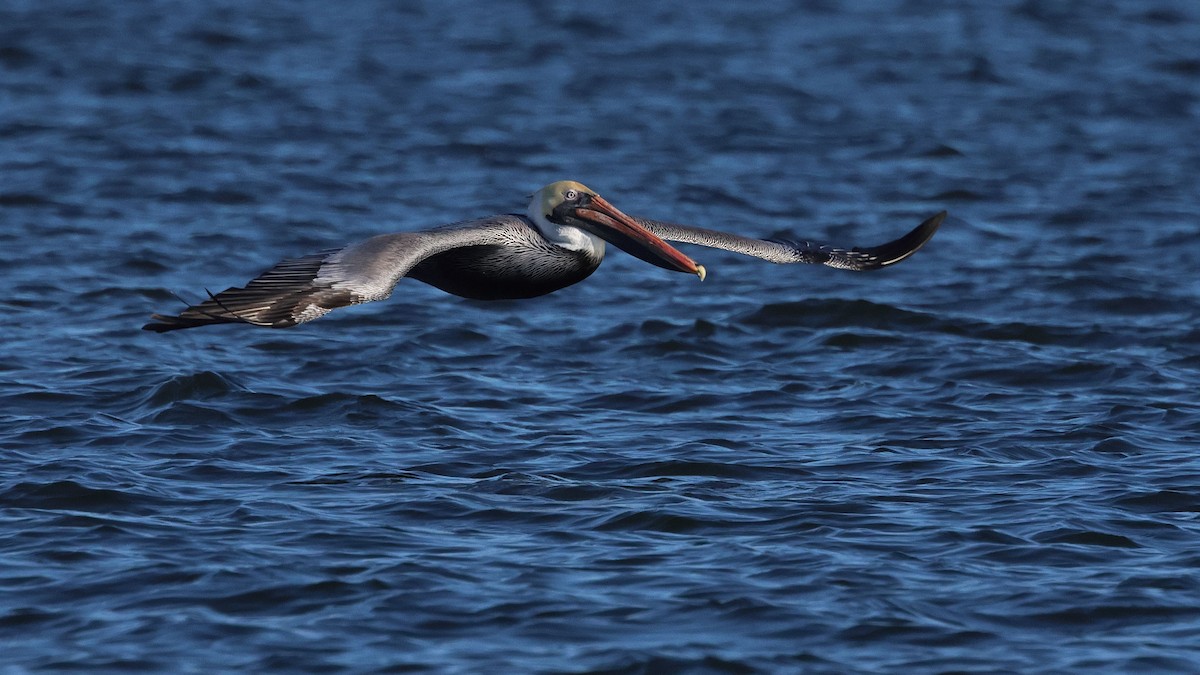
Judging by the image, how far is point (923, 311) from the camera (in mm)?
14852

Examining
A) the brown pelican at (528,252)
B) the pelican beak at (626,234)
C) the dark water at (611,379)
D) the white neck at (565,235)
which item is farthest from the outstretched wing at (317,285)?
the dark water at (611,379)

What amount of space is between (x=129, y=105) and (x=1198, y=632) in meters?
17.3

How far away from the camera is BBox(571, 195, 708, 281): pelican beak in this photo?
1041 centimetres

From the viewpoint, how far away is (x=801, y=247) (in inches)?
452

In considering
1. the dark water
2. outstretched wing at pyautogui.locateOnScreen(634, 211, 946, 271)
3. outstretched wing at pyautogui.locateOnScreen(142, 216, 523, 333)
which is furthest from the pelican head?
the dark water

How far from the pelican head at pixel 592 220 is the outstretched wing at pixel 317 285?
0.96m

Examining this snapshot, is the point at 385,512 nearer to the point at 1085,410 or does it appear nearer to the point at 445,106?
the point at 1085,410

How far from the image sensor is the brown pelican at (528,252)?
9.00 m

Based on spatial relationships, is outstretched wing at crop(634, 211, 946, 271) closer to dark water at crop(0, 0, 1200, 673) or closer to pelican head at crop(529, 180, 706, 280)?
pelican head at crop(529, 180, 706, 280)

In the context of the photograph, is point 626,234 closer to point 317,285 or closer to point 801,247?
point 801,247

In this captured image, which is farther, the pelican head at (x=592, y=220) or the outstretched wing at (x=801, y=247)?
the outstretched wing at (x=801, y=247)

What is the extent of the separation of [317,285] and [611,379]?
4336 mm

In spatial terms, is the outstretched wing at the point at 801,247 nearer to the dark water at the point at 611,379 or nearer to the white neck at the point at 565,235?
the white neck at the point at 565,235

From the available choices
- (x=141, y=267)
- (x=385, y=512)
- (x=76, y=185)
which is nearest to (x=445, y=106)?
(x=76, y=185)
